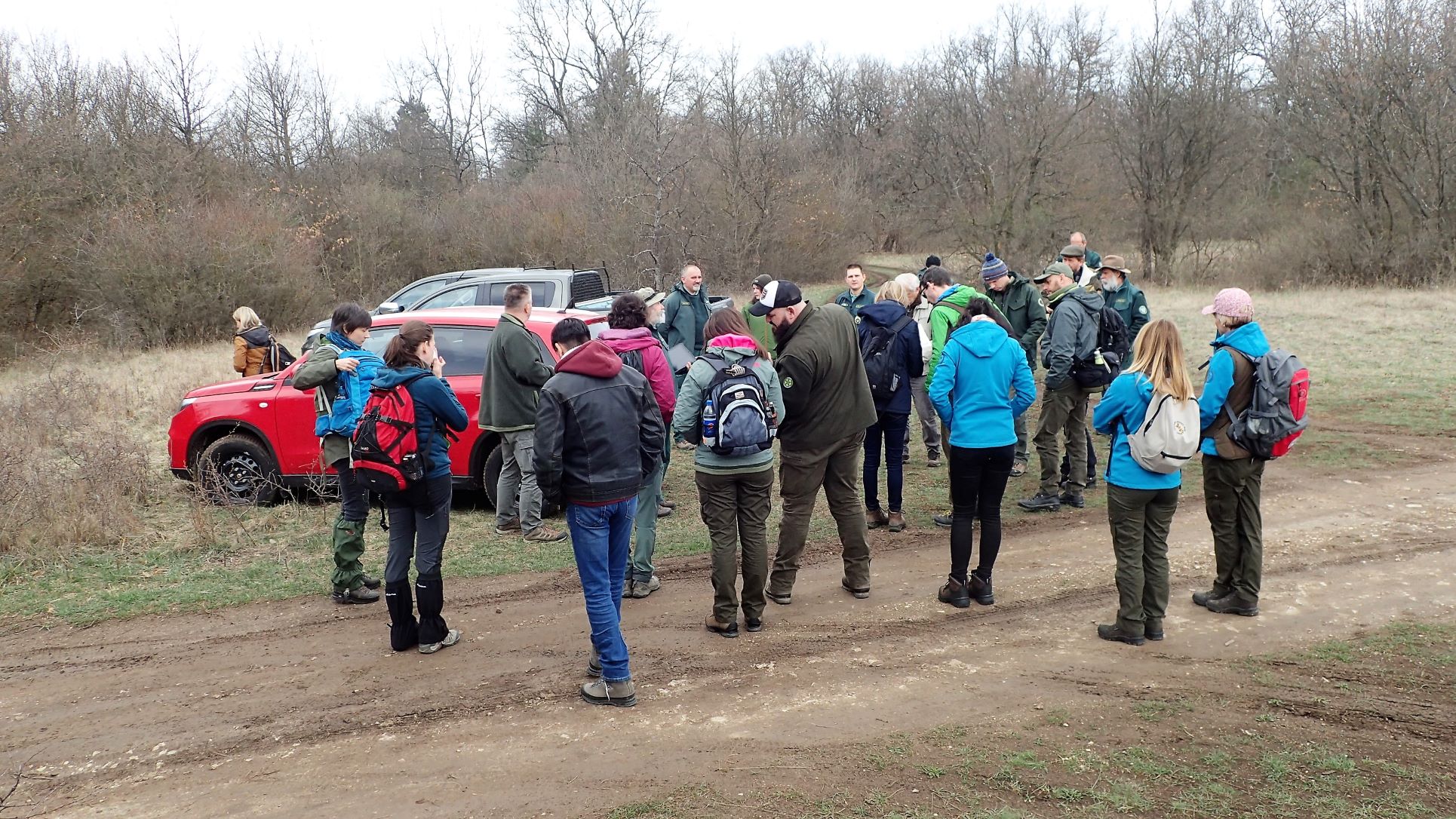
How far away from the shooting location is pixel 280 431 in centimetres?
807

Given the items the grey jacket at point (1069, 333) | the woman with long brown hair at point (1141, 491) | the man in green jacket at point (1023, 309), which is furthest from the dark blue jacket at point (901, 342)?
the woman with long brown hair at point (1141, 491)

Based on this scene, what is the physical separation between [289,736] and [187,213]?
19.3m

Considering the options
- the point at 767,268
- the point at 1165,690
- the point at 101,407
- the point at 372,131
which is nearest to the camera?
the point at 1165,690

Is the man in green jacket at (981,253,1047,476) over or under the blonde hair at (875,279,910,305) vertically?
under

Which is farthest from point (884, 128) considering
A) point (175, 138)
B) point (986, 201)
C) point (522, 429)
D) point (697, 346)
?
point (522, 429)

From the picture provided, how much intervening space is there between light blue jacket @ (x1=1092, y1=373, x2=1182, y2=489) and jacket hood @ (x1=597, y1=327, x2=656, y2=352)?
2597mm

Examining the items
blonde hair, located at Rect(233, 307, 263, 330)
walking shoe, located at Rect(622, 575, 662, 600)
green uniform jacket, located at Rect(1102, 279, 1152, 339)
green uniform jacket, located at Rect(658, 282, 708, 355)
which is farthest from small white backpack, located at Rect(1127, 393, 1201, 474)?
blonde hair, located at Rect(233, 307, 263, 330)

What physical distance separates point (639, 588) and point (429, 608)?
140 cm

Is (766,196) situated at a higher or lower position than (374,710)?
higher

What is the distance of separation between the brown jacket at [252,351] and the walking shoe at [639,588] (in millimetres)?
5325

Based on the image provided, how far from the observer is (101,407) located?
1270 centimetres

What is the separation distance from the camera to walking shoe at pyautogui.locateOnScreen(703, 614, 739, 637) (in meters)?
5.44

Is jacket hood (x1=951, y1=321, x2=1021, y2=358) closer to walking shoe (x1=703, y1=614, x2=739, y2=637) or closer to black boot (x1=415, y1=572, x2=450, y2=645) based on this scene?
walking shoe (x1=703, y1=614, x2=739, y2=637)

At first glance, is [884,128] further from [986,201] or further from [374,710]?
[374,710]
